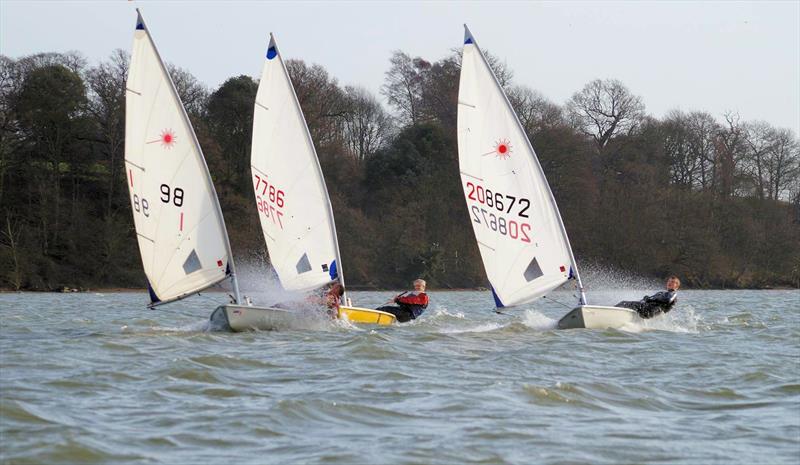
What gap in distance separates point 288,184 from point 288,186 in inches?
1.2

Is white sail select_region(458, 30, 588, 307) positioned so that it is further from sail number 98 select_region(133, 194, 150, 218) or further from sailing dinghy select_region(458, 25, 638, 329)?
sail number 98 select_region(133, 194, 150, 218)

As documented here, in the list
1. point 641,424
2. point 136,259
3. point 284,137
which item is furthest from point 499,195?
point 136,259

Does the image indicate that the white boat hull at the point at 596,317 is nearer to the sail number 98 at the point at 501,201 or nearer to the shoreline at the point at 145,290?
the sail number 98 at the point at 501,201

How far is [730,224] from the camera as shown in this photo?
174 feet

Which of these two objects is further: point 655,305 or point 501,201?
point 655,305

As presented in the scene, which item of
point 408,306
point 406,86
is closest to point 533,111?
point 406,86

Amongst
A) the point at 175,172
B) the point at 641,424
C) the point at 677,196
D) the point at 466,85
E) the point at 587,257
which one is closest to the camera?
the point at 641,424

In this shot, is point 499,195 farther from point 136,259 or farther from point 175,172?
point 136,259

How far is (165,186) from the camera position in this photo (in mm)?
16312

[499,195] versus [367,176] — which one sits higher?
[367,176]

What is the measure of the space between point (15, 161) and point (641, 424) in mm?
39333

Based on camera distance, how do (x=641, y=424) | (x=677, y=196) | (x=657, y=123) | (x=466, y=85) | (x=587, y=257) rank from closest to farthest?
(x=641, y=424), (x=466, y=85), (x=587, y=257), (x=677, y=196), (x=657, y=123)

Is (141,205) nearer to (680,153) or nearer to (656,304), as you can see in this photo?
(656,304)

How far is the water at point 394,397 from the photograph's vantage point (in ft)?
27.3
